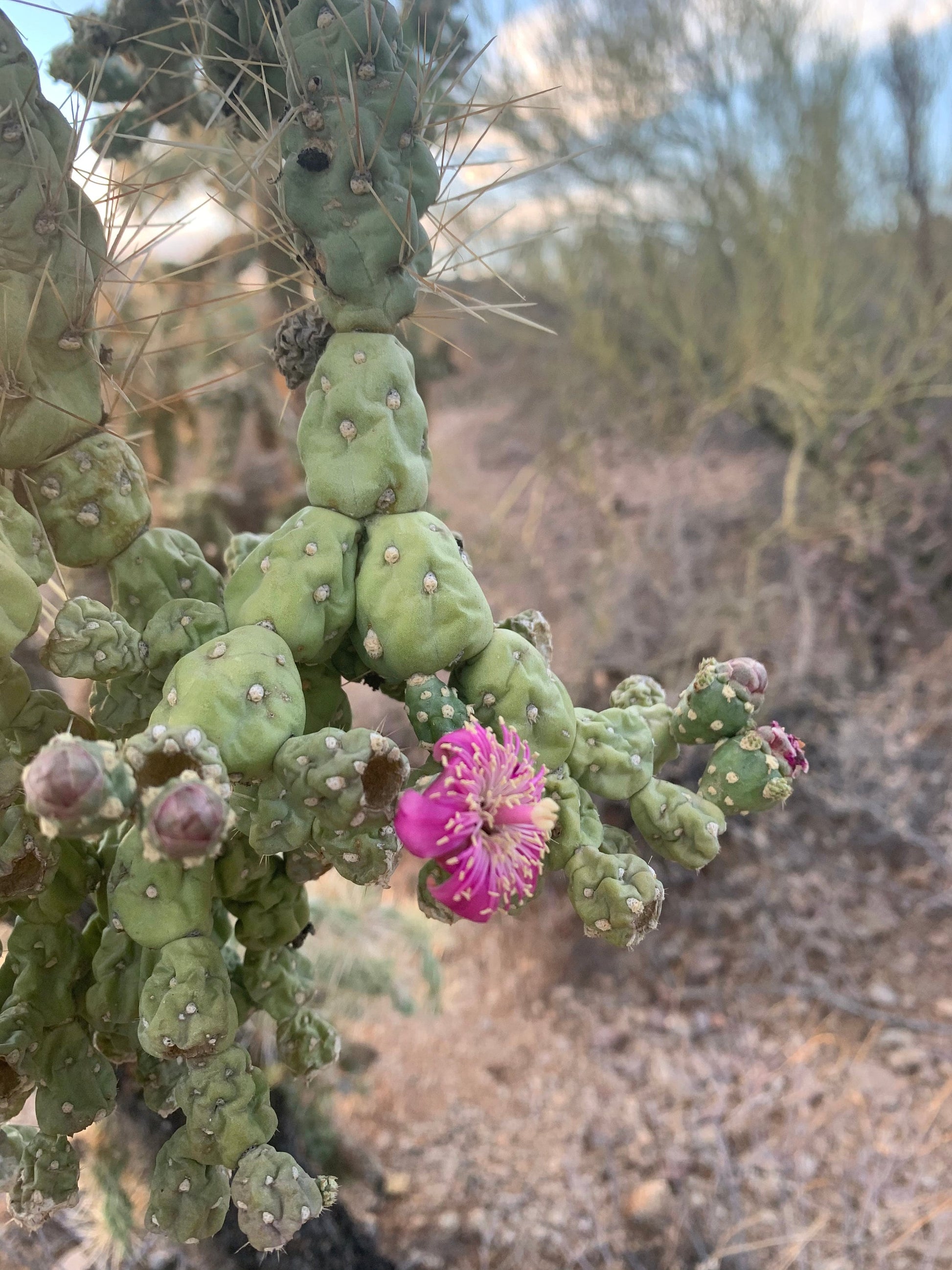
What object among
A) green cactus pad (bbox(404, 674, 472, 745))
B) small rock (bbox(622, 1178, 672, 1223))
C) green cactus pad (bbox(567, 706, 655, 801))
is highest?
green cactus pad (bbox(404, 674, 472, 745))

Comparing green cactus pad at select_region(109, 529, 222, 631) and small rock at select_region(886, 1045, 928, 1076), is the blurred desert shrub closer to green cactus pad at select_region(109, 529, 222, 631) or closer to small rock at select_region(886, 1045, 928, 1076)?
small rock at select_region(886, 1045, 928, 1076)

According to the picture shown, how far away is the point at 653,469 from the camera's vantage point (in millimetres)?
4980

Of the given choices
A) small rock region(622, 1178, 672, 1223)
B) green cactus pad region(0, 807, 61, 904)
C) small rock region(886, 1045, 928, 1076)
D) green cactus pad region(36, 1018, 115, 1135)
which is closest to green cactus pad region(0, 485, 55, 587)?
green cactus pad region(0, 807, 61, 904)

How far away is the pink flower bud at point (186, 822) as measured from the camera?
22.2 inches

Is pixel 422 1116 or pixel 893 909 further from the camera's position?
pixel 893 909

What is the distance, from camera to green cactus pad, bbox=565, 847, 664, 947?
82 cm

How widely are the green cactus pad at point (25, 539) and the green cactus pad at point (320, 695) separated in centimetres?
26

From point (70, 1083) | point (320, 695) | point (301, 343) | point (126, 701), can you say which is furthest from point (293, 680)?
point (70, 1083)

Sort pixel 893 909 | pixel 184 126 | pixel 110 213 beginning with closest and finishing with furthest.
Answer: pixel 110 213, pixel 184 126, pixel 893 909

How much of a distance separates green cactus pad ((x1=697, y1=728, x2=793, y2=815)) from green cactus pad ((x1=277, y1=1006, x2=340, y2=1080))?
621 mm

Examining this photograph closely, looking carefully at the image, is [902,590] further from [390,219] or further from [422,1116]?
[390,219]

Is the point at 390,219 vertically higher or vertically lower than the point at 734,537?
higher

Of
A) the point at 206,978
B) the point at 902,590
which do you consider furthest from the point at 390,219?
the point at 902,590

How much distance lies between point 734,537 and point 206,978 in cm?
379
